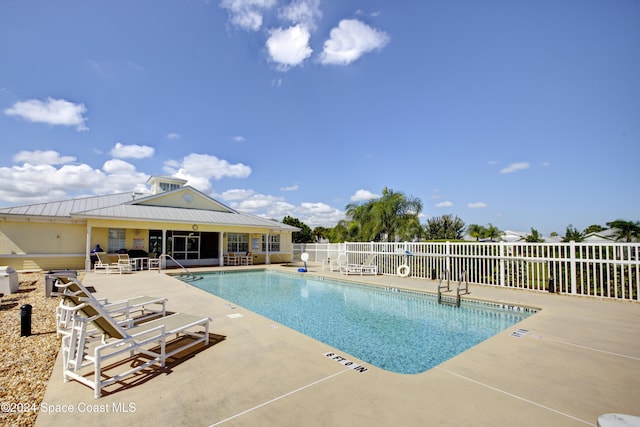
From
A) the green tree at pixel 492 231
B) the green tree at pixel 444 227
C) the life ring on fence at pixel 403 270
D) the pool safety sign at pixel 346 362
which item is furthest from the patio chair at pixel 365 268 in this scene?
the green tree at pixel 492 231

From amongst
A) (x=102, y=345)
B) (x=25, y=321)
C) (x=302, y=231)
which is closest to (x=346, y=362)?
(x=102, y=345)

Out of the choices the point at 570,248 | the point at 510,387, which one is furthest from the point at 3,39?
the point at 570,248

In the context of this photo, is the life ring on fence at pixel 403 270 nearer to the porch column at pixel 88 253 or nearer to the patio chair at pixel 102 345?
the patio chair at pixel 102 345

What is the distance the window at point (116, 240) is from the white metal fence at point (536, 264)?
14969 mm

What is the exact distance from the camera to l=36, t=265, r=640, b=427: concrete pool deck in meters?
2.70

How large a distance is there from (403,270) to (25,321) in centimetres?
1265

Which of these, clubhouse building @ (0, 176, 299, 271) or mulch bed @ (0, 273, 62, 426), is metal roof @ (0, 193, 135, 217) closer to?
clubhouse building @ (0, 176, 299, 271)

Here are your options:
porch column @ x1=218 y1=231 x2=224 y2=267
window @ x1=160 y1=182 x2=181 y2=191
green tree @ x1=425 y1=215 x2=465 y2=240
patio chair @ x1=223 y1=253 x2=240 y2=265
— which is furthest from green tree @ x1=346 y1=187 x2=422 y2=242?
green tree @ x1=425 y1=215 x2=465 y2=240

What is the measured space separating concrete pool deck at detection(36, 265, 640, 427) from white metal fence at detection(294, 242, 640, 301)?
4.81m

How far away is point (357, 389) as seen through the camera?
3.22m

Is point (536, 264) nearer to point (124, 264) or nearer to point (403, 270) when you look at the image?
point (403, 270)

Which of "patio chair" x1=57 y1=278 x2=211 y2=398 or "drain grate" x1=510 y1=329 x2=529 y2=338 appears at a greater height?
"patio chair" x1=57 y1=278 x2=211 y2=398

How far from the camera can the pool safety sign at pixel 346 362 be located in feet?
12.4

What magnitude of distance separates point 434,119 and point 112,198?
2181 centimetres
